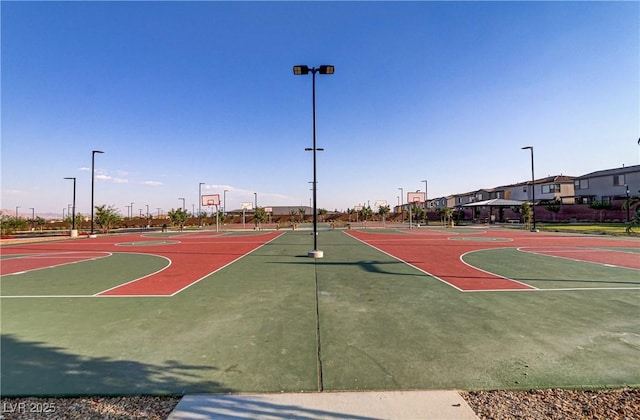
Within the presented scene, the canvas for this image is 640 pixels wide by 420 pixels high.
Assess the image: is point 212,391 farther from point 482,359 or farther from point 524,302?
point 524,302

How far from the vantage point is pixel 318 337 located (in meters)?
5.26

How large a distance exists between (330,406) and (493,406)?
6.32ft

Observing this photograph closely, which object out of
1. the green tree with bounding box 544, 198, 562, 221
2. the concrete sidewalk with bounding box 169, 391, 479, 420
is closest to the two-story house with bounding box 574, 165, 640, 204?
the green tree with bounding box 544, 198, 562, 221

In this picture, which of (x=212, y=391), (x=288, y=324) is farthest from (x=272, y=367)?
(x=288, y=324)

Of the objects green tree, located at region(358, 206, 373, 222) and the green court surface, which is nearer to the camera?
the green court surface

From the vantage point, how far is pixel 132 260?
1484 centimetres

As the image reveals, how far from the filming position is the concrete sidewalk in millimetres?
3238

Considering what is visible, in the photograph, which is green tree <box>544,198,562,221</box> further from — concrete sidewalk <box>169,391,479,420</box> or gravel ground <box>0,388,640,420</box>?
concrete sidewalk <box>169,391,479,420</box>

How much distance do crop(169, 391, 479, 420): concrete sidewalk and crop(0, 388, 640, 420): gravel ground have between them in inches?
9.6

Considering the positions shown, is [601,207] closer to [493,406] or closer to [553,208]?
[553,208]

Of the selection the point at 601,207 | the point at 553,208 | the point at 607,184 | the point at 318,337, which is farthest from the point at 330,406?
the point at 607,184

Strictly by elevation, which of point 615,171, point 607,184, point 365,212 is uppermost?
point 615,171

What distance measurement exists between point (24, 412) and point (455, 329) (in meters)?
6.50

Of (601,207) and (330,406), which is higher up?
(601,207)
